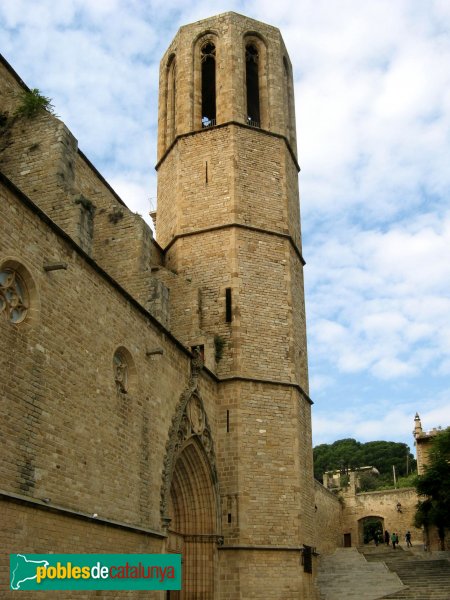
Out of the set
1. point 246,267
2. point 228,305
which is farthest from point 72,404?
point 246,267

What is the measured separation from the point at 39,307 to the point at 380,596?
16.4m

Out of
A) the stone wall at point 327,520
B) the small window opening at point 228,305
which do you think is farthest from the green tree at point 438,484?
the small window opening at point 228,305

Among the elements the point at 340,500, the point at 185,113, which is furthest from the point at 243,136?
the point at 340,500

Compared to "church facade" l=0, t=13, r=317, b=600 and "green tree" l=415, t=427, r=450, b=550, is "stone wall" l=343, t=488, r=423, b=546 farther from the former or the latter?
"church facade" l=0, t=13, r=317, b=600

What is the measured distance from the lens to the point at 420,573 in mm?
23625

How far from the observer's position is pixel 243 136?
19.0 m

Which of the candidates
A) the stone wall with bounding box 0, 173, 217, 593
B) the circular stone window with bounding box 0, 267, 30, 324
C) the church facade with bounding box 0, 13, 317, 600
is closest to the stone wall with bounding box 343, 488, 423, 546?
the church facade with bounding box 0, 13, 317, 600

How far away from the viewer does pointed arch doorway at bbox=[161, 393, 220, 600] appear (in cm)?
1445

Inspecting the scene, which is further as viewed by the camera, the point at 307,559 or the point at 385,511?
the point at 385,511

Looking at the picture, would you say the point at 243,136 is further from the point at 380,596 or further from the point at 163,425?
the point at 380,596

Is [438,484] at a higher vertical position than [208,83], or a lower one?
lower

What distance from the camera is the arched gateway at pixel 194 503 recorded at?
1444 cm

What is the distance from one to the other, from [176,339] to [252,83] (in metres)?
10.7

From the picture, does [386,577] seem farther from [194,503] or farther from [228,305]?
[228,305]
